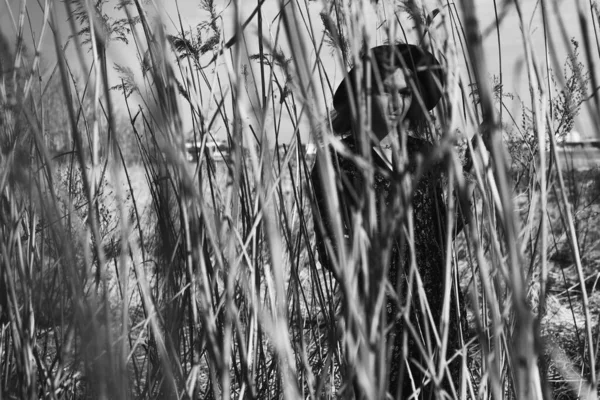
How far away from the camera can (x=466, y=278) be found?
3322mm

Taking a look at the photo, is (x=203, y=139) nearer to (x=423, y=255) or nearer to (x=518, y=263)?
(x=518, y=263)

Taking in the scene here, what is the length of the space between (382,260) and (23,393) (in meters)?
0.56

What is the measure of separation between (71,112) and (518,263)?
374 millimetres

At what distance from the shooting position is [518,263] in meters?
0.50

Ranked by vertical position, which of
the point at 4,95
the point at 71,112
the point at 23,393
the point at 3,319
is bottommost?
the point at 23,393

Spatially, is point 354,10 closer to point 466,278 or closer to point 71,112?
point 71,112

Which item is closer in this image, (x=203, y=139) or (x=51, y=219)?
(x=51, y=219)

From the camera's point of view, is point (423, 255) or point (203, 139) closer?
point (203, 139)

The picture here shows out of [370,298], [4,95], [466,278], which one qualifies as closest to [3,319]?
[4,95]

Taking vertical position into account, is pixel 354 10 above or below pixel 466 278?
above

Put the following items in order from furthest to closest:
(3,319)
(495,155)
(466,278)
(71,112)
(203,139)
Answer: (466,278), (3,319), (203,139), (71,112), (495,155)

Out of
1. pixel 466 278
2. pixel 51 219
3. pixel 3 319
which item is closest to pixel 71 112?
pixel 51 219

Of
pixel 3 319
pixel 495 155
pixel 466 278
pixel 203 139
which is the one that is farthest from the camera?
pixel 466 278

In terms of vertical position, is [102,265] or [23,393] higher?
[102,265]
